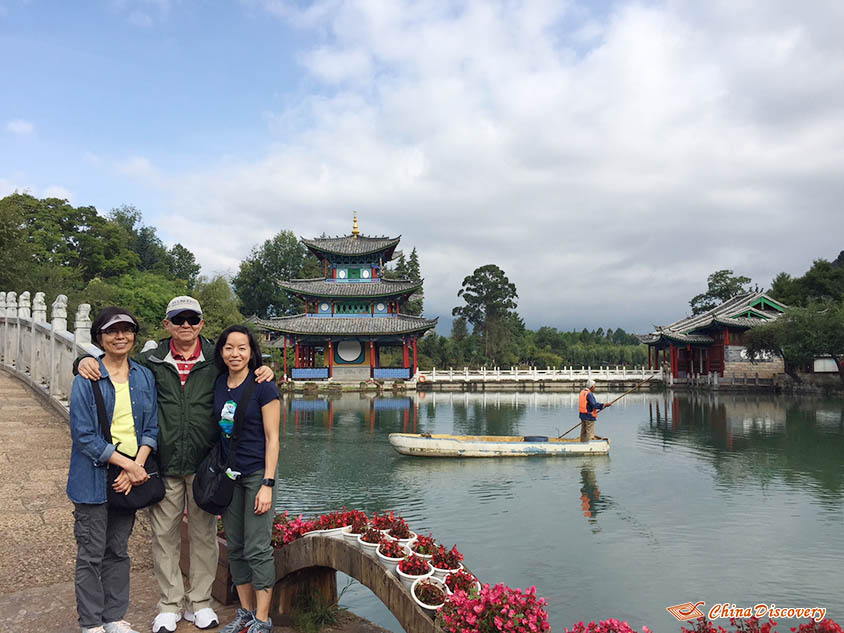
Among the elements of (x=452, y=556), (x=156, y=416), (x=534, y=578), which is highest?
(x=156, y=416)

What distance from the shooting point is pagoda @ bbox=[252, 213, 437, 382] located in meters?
36.3

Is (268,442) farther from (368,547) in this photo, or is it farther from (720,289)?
(720,289)

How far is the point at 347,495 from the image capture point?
1102 cm

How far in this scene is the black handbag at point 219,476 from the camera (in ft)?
11.3

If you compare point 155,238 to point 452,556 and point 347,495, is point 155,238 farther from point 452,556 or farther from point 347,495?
point 452,556

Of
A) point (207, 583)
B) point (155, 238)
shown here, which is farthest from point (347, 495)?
point (155, 238)

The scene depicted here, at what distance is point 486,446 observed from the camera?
47.2 feet

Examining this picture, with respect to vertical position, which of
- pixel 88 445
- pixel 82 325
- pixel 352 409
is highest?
pixel 82 325

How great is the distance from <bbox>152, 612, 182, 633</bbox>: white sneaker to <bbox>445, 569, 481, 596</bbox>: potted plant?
1.64m

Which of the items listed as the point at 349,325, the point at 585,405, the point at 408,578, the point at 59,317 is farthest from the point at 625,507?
the point at 349,325

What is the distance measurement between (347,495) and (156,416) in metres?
7.95

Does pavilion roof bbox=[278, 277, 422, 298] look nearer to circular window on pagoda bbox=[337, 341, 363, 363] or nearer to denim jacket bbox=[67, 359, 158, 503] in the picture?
circular window on pagoda bbox=[337, 341, 363, 363]

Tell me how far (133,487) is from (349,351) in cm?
3409

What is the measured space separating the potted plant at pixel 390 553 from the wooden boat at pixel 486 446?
10745 mm
